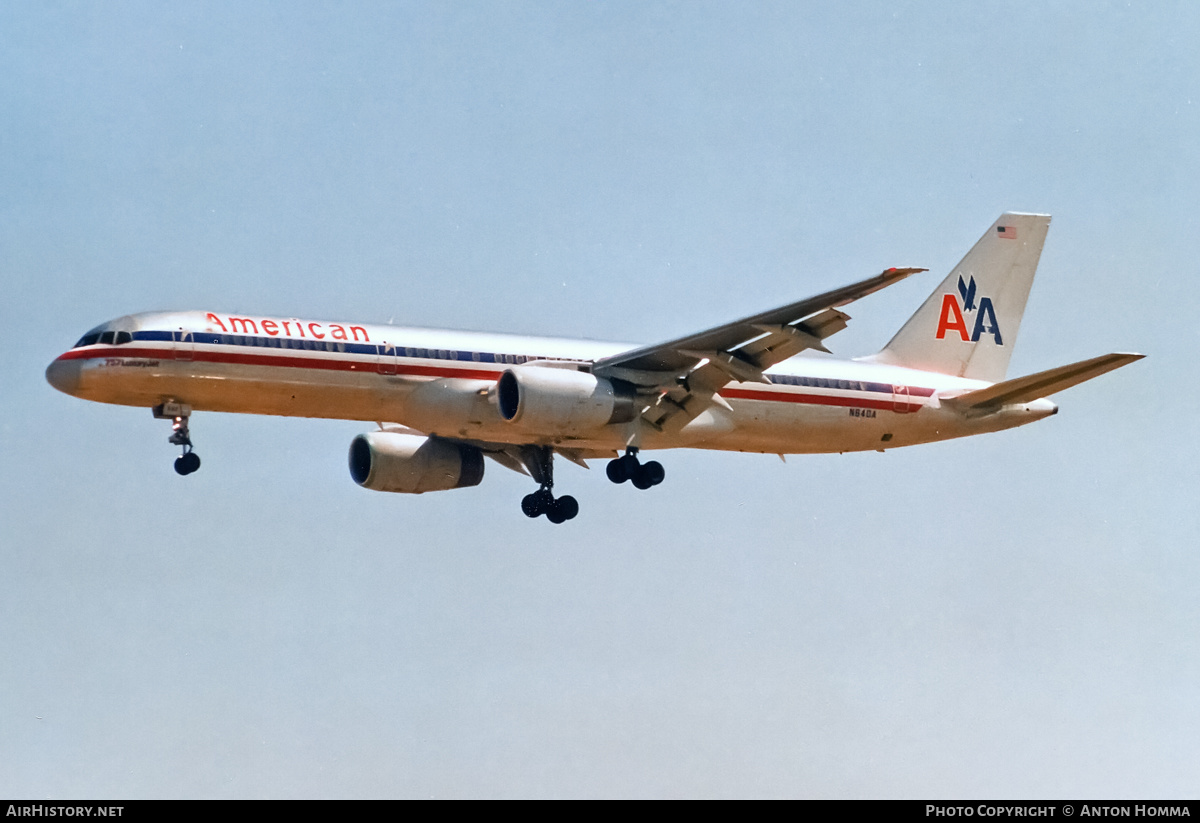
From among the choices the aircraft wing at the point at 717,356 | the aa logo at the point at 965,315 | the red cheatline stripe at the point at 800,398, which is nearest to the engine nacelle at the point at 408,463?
the aircraft wing at the point at 717,356

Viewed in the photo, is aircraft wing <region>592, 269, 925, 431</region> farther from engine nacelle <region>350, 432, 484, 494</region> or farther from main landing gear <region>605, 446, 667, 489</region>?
engine nacelle <region>350, 432, 484, 494</region>

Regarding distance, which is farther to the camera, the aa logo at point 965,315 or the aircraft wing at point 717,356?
the aa logo at point 965,315

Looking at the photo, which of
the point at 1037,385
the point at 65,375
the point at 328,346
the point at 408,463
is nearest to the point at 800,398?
the point at 1037,385

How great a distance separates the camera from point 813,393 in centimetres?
4069

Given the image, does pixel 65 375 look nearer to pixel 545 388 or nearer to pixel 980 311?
pixel 545 388

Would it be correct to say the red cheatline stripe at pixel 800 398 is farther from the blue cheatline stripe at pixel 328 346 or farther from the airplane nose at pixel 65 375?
the airplane nose at pixel 65 375

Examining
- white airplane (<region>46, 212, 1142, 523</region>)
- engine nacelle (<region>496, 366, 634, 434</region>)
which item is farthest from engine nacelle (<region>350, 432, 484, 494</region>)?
engine nacelle (<region>496, 366, 634, 434</region>)

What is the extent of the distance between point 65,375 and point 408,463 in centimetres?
971

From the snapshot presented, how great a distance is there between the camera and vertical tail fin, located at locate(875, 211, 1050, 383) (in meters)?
44.5

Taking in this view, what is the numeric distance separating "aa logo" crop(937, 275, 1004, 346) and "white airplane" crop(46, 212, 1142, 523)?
1.17 metres

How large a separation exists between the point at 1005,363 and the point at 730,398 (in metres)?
9.85

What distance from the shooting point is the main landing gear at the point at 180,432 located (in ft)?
120

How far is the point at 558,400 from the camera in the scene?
37.1m

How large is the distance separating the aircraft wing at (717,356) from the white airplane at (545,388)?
4 cm
